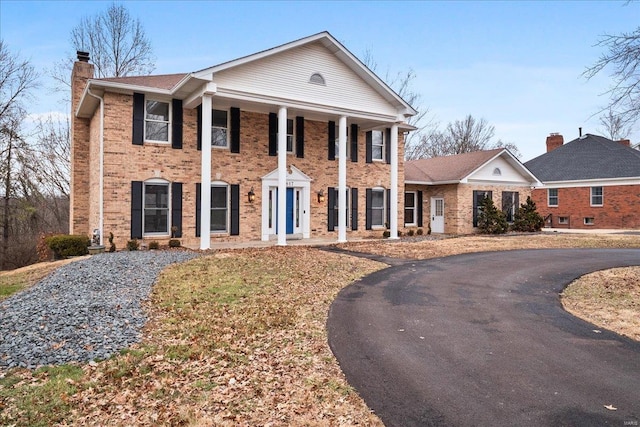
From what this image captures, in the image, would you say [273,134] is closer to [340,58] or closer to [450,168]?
[340,58]

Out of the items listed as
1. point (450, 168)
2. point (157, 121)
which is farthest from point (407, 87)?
point (157, 121)

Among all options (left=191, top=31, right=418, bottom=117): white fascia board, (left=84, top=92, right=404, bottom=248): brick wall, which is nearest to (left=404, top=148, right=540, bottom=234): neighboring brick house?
(left=84, top=92, right=404, bottom=248): brick wall

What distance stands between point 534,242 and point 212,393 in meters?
17.2

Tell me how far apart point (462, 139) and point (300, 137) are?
32289 mm

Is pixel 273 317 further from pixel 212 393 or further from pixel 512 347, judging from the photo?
pixel 512 347

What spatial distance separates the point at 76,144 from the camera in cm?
1686

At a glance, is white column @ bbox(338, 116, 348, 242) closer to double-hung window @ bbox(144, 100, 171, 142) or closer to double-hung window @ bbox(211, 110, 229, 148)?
double-hung window @ bbox(211, 110, 229, 148)

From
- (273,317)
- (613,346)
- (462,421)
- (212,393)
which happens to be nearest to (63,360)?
(212,393)

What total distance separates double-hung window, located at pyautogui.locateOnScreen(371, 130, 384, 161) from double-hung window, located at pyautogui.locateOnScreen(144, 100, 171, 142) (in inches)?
367

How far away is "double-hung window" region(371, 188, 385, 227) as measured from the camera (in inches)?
769

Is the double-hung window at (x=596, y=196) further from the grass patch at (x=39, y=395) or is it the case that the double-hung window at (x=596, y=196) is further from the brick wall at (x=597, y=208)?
the grass patch at (x=39, y=395)

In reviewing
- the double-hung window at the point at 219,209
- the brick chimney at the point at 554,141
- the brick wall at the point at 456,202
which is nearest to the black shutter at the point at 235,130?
the double-hung window at the point at 219,209

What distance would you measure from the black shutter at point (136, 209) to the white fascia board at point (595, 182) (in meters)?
22.4

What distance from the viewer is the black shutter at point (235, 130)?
51.8 feet
